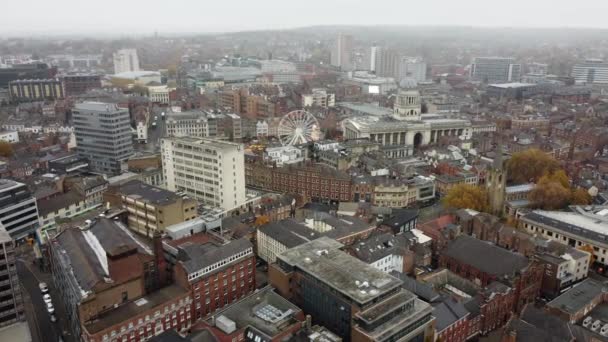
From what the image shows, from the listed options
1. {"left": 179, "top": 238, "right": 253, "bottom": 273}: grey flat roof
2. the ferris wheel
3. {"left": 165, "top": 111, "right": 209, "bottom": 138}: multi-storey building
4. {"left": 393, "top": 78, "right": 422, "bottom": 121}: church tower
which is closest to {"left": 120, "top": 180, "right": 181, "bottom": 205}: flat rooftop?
{"left": 179, "top": 238, "right": 253, "bottom": 273}: grey flat roof

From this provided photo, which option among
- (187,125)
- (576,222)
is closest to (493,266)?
(576,222)

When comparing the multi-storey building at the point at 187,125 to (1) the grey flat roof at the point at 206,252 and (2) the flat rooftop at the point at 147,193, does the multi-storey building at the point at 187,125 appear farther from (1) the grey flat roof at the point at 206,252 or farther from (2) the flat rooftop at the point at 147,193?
(1) the grey flat roof at the point at 206,252

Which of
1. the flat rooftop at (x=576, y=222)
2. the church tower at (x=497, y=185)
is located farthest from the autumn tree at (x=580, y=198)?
the church tower at (x=497, y=185)

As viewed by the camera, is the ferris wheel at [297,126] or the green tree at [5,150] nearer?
the green tree at [5,150]

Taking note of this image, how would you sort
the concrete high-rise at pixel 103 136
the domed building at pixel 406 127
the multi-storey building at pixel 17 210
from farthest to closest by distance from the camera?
the domed building at pixel 406 127 → the concrete high-rise at pixel 103 136 → the multi-storey building at pixel 17 210

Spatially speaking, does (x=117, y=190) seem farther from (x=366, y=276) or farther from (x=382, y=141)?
(x=382, y=141)

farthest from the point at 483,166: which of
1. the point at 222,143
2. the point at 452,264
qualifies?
the point at 222,143
